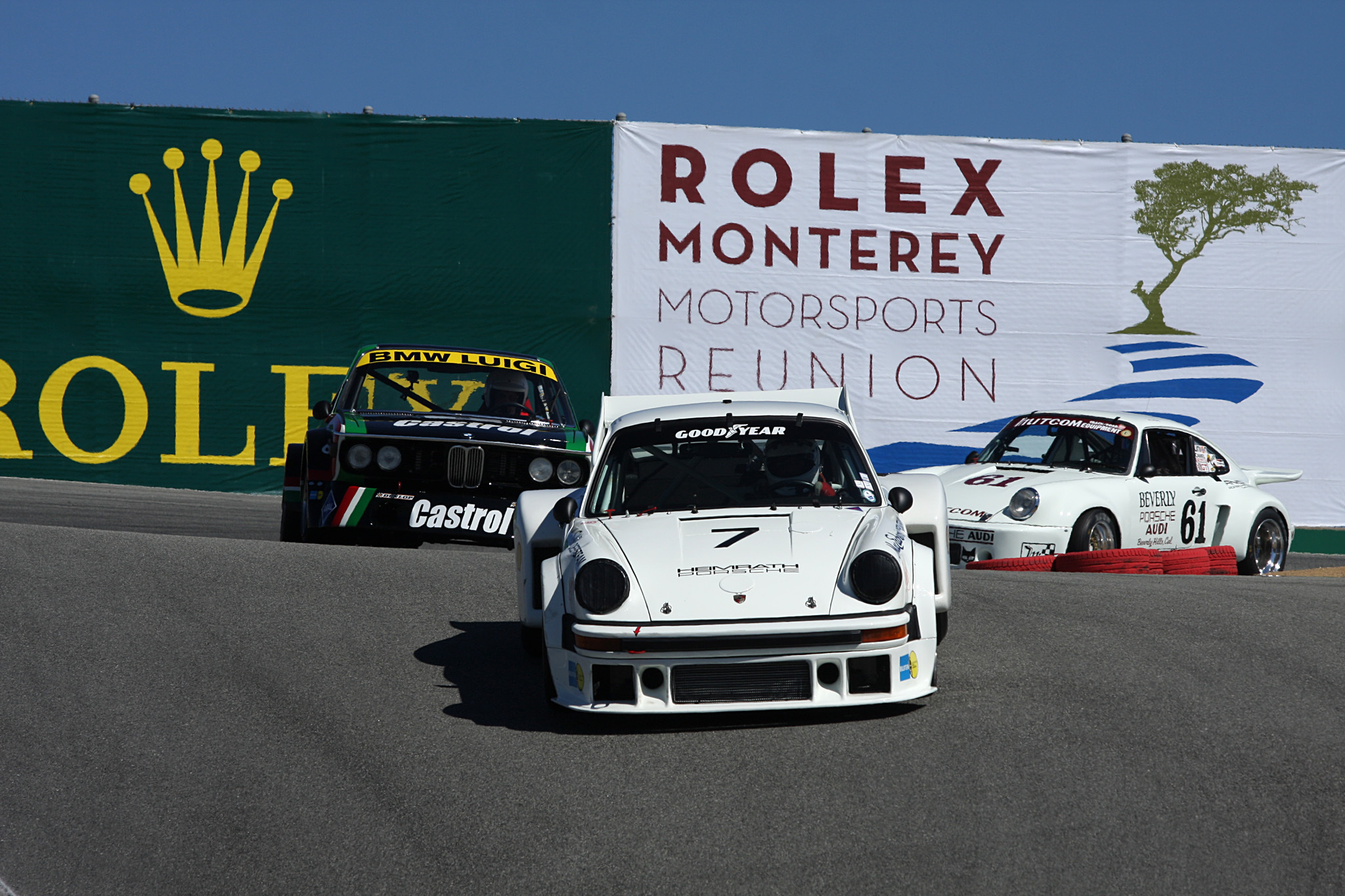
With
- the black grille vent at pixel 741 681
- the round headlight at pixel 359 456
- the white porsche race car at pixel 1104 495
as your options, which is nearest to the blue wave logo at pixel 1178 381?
the white porsche race car at pixel 1104 495

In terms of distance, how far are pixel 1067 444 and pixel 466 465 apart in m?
4.97

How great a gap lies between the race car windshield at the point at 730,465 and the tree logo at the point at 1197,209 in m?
11.6

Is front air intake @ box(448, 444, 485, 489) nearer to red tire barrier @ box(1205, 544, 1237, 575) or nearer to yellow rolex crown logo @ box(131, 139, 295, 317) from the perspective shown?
red tire barrier @ box(1205, 544, 1237, 575)

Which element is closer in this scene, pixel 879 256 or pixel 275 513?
pixel 275 513

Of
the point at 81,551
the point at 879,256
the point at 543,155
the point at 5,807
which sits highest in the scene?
the point at 543,155

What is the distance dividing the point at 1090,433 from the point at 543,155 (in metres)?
7.89

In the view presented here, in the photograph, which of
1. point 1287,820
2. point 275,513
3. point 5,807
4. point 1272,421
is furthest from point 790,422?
point 1272,421

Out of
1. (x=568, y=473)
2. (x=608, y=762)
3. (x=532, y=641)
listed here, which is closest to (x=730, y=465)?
(x=532, y=641)

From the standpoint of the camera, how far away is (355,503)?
327 inches

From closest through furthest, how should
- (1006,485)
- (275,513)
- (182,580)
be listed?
(182,580)
(1006,485)
(275,513)

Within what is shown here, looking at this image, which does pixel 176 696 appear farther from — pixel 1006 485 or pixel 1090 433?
pixel 1090 433

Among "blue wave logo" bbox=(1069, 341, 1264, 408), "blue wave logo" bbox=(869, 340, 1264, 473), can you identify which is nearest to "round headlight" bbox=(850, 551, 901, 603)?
"blue wave logo" bbox=(869, 340, 1264, 473)

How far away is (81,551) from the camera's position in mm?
7496

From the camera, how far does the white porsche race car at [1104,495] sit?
9.34 m
